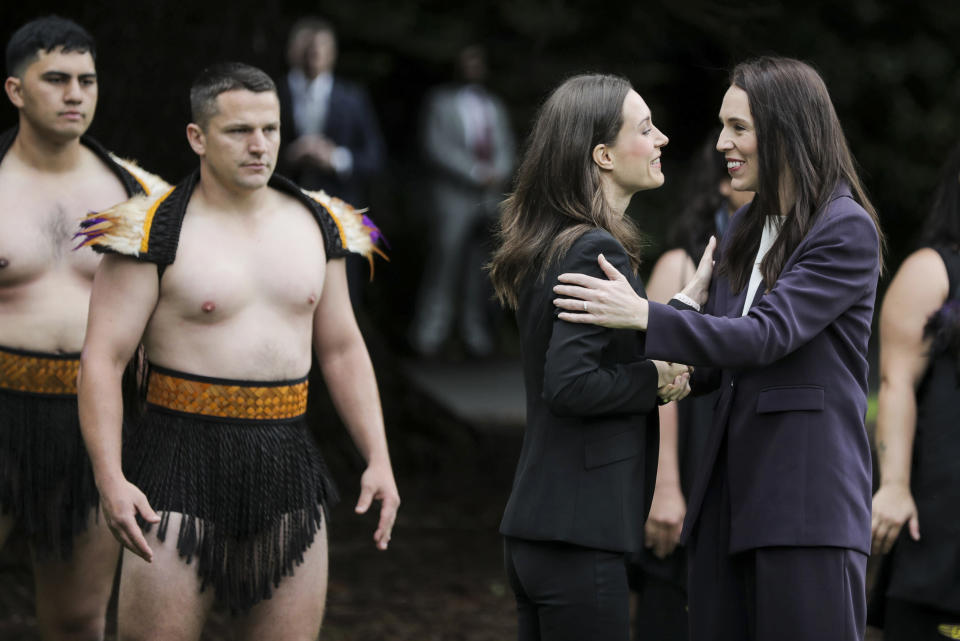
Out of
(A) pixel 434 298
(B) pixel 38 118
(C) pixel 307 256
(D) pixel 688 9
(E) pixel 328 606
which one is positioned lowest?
(E) pixel 328 606

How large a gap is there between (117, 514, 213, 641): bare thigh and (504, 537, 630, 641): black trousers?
0.97m

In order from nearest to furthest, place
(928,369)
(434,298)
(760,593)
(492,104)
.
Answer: (760,593) → (928,369) → (492,104) → (434,298)

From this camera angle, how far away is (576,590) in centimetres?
341

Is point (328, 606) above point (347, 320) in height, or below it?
below

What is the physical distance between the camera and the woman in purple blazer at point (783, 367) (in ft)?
10.9

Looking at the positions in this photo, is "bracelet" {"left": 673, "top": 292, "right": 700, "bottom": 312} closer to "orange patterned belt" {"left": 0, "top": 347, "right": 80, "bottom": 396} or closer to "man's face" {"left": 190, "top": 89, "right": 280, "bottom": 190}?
"man's face" {"left": 190, "top": 89, "right": 280, "bottom": 190}

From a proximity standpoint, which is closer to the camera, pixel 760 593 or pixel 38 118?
pixel 760 593

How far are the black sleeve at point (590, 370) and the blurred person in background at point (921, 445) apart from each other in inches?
51.1

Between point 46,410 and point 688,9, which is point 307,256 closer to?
point 46,410

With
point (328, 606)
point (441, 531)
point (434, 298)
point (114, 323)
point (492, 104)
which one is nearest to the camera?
point (114, 323)

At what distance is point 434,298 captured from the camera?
1206 cm

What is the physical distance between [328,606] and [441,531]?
1.37m

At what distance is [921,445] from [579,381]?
163 centimetres

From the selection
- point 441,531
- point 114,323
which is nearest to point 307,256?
point 114,323
